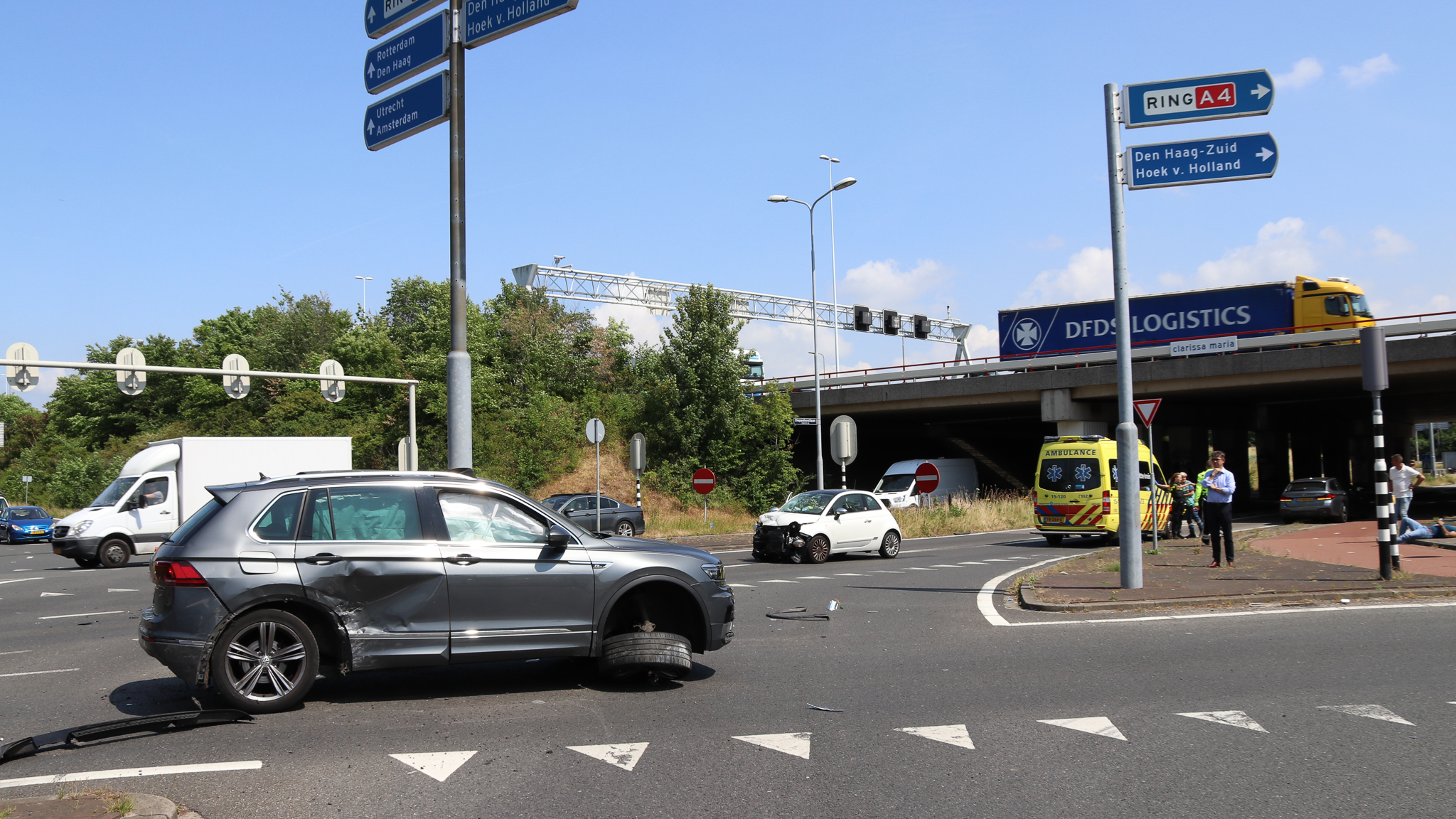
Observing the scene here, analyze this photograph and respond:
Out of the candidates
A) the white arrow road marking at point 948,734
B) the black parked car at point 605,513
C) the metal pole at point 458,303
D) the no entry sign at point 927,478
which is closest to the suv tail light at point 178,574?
the metal pole at point 458,303

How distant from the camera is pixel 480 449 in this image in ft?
139

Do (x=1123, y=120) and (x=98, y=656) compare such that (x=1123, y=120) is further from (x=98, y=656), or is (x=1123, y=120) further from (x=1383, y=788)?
(x=98, y=656)

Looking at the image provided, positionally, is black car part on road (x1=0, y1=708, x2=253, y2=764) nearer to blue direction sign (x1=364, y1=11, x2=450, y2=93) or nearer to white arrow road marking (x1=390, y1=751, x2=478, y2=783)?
white arrow road marking (x1=390, y1=751, x2=478, y2=783)

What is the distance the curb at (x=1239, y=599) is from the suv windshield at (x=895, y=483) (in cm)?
2447

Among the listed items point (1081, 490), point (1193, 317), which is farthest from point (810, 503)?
point (1193, 317)

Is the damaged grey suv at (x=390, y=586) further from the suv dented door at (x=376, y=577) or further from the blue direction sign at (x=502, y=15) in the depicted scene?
the blue direction sign at (x=502, y=15)

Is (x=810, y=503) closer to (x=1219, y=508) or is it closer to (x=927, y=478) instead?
(x=927, y=478)

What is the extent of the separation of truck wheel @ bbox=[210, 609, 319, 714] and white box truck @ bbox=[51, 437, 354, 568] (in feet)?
61.0

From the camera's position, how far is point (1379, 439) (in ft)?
42.8

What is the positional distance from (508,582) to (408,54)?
250 inches

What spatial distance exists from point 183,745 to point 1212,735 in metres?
6.00

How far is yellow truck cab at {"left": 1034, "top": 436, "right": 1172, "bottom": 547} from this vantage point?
23.9 m

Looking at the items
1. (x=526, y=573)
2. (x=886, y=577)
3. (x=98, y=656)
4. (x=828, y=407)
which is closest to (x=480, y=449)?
(x=828, y=407)

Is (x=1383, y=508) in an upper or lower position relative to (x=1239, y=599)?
upper
